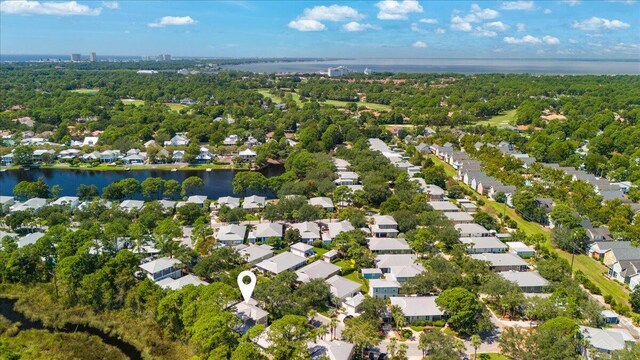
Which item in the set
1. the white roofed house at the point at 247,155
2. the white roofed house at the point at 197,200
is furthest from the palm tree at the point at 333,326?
the white roofed house at the point at 247,155

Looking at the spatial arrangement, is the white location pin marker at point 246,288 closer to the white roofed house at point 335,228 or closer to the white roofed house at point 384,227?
the white roofed house at point 335,228

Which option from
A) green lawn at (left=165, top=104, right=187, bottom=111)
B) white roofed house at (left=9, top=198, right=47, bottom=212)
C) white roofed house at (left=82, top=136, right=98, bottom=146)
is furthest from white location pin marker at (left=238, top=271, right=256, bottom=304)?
green lawn at (left=165, top=104, right=187, bottom=111)

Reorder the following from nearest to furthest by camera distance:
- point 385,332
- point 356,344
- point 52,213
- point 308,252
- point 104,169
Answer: point 356,344 → point 385,332 → point 308,252 → point 52,213 → point 104,169

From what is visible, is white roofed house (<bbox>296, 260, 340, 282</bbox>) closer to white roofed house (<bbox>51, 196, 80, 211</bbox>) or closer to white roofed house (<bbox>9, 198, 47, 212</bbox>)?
white roofed house (<bbox>51, 196, 80, 211</bbox>)

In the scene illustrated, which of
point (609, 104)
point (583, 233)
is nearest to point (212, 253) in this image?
point (583, 233)

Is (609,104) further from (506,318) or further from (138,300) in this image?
(138,300)

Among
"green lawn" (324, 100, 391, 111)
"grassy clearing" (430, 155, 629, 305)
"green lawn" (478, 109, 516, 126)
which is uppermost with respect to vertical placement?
"green lawn" (324, 100, 391, 111)

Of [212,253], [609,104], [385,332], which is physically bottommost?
[385,332]
